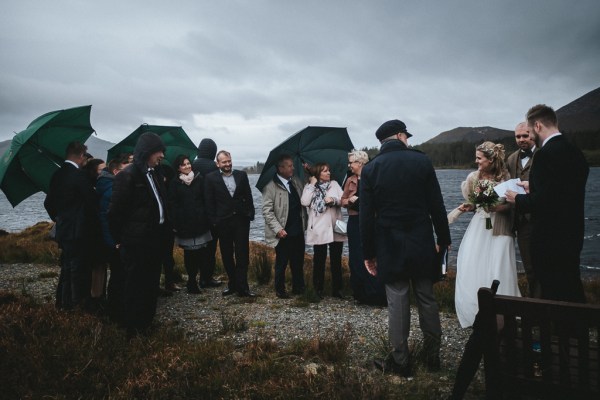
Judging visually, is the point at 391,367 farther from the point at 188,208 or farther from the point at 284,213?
the point at 188,208

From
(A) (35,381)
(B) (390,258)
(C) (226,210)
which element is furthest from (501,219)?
(A) (35,381)

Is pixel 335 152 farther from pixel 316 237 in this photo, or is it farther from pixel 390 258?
pixel 390 258

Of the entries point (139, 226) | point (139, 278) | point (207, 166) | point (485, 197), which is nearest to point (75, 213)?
point (139, 226)

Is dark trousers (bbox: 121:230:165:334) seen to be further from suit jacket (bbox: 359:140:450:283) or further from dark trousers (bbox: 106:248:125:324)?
suit jacket (bbox: 359:140:450:283)

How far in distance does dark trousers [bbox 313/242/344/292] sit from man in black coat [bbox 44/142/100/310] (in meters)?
3.79

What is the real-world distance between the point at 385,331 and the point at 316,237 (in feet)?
6.91

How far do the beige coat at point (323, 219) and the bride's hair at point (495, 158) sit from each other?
2.56m

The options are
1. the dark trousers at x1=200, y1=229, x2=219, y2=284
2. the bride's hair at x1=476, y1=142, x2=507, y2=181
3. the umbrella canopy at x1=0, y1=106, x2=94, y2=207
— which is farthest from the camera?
the dark trousers at x1=200, y1=229, x2=219, y2=284

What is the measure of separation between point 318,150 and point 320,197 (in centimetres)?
97

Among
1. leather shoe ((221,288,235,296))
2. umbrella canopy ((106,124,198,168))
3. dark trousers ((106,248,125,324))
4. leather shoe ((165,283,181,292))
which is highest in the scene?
umbrella canopy ((106,124,198,168))

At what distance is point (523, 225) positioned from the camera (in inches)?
197

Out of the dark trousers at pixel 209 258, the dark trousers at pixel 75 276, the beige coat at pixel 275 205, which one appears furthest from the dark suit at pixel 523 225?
the dark trousers at pixel 75 276

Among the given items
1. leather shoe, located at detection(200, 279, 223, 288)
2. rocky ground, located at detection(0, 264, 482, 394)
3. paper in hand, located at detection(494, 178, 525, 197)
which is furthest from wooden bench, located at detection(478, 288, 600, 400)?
leather shoe, located at detection(200, 279, 223, 288)

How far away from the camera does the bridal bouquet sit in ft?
15.1
